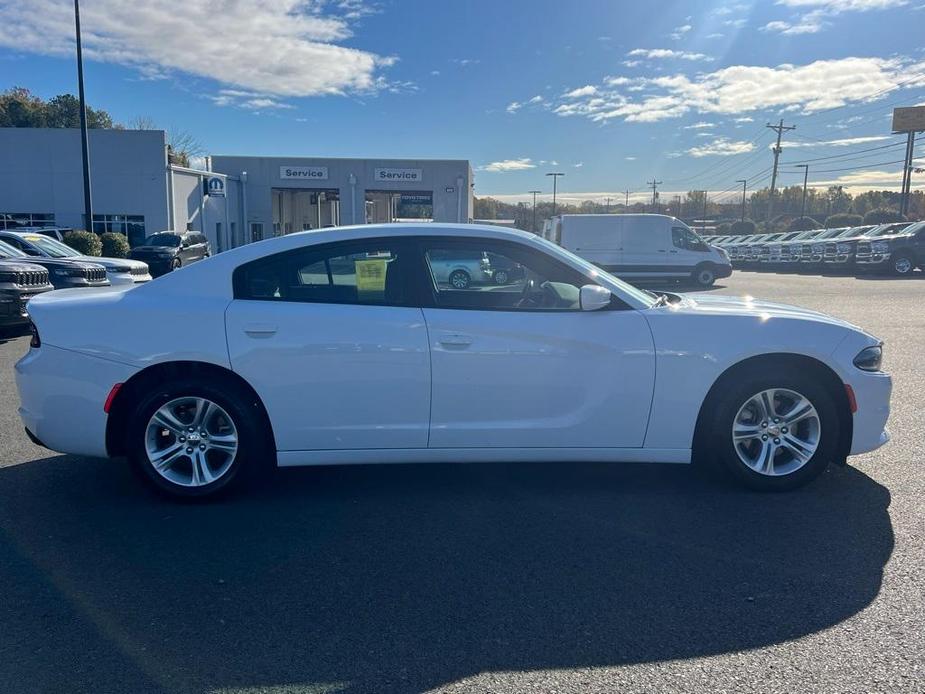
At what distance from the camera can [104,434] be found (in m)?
4.28

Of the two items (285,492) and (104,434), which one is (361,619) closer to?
(285,492)

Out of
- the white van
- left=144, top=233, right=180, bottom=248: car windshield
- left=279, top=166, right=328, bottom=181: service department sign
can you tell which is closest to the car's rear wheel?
the white van

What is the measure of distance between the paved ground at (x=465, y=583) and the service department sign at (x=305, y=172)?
130ft

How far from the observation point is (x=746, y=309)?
4617mm

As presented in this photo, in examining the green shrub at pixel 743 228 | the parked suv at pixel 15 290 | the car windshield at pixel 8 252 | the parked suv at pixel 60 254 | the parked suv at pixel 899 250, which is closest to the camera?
the parked suv at pixel 15 290

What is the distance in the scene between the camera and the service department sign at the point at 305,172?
141 ft

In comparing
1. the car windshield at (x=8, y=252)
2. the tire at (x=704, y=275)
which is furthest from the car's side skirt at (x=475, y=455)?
the tire at (x=704, y=275)

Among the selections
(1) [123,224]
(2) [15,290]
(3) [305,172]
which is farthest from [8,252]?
(3) [305,172]

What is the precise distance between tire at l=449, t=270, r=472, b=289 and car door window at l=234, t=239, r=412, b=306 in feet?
1.17

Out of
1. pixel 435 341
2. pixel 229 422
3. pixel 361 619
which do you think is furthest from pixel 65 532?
pixel 435 341

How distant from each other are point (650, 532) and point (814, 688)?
4.51 feet

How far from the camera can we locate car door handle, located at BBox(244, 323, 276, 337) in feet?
13.8

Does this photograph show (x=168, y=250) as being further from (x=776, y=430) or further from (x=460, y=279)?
(x=776, y=430)

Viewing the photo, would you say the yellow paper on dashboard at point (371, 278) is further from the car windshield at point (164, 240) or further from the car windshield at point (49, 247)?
the car windshield at point (164, 240)
